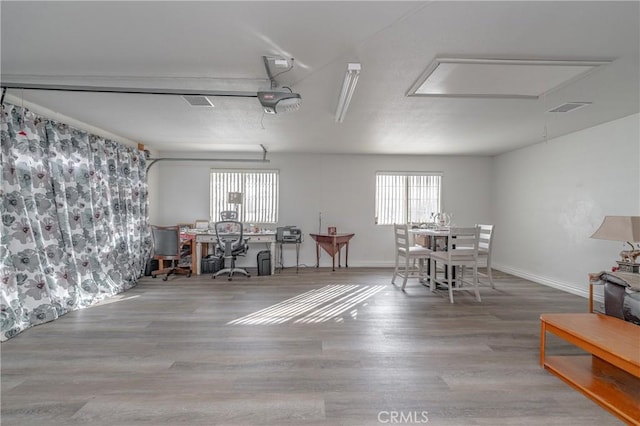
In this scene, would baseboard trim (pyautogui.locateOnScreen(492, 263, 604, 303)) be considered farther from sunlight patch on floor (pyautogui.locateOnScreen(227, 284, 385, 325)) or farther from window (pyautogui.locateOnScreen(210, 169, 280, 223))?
window (pyautogui.locateOnScreen(210, 169, 280, 223))

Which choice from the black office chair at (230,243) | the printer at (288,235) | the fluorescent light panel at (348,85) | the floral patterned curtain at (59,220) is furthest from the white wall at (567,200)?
the floral patterned curtain at (59,220)

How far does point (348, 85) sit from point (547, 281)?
4519 mm

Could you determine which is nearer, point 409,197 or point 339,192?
point 339,192

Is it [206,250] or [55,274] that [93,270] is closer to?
[55,274]

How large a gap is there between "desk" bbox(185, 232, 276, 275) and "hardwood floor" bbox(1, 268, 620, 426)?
5.21ft

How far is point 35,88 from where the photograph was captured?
2.62 m

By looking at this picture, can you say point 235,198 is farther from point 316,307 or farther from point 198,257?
point 316,307

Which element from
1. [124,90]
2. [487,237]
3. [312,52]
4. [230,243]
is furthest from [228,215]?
[487,237]

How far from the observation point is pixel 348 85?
8.20ft

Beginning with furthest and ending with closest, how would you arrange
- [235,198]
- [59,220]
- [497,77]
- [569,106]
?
[235,198] → [59,220] → [569,106] → [497,77]

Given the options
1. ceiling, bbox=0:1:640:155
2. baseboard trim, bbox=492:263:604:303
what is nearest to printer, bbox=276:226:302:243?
ceiling, bbox=0:1:640:155

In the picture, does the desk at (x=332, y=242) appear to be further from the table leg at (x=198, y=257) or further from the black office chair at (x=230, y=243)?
the table leg at (x=198, y=257)

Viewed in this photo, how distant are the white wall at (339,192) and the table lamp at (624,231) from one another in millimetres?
3112

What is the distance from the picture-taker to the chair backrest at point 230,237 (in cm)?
491
